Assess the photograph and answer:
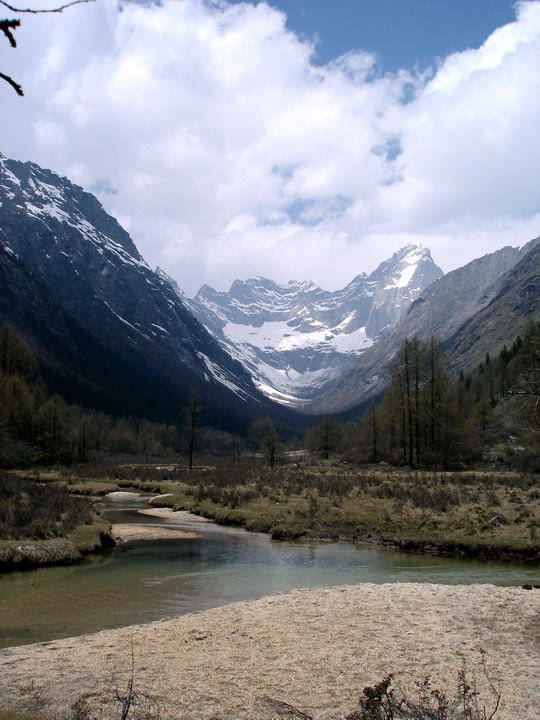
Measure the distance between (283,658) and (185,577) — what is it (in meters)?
10.4

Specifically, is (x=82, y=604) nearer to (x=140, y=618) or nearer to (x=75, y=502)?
(x=140, y=618)

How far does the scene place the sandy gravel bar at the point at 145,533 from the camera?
29.4m

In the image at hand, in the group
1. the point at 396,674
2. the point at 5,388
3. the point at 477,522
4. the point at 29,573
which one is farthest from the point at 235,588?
the point at 5,388

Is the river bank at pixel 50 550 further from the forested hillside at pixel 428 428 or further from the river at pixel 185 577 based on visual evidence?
the forested hillside at pixel 428 428

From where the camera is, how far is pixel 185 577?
2059 cm

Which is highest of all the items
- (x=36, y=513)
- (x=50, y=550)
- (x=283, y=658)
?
(x=36, y=513)

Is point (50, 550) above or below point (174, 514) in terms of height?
above

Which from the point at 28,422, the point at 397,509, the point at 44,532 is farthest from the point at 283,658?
the point at 28,422

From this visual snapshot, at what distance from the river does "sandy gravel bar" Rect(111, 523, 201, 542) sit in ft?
3.18

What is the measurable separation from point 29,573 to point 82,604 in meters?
5.01

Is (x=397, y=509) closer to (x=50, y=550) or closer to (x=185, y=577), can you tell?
(x=185, y=577)

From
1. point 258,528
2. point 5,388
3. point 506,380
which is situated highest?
point 506,380

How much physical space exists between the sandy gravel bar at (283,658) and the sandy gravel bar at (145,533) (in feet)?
50.1

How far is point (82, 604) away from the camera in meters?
16.3
